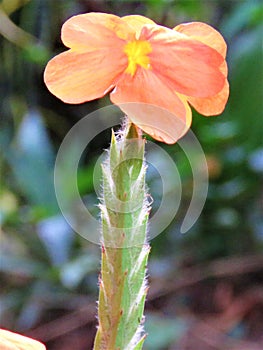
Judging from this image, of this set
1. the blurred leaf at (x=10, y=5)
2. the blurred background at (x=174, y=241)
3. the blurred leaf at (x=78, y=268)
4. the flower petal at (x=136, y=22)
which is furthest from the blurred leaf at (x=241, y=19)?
the flower petal at (x=136, y=22)

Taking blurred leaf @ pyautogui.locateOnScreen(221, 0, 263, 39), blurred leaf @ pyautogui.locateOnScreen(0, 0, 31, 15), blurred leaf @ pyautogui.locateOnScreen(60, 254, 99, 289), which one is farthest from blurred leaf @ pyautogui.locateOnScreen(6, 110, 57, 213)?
blurred leaf @ pyautogui.locateOnScreen(221, 0, 263, 39)

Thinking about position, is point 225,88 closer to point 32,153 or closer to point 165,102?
point 165,102

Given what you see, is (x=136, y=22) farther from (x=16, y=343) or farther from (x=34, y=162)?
(x=34, y=162)

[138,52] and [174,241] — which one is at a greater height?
[138,52]

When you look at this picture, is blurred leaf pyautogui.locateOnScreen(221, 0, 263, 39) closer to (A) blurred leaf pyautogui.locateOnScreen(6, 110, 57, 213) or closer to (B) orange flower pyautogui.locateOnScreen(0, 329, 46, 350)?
(A) blurred leaf pyautogui.locateOnScreen(6, 110, 57, 213)

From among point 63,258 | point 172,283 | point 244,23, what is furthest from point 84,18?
point 244,23

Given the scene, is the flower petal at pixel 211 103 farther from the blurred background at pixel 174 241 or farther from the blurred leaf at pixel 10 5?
the blurred leaf at pixel 10 5

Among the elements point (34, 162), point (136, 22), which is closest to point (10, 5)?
point (34, 162)
